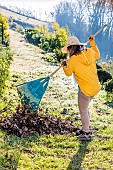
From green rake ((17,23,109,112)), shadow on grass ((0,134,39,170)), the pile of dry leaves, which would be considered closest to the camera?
shadow on grass ((0,134,39,170))

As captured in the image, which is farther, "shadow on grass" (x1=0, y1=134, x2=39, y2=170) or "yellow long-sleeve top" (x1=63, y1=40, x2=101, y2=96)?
"yellow long-sleeve top" (x1=63, y1=40, x2=101, y2=96)

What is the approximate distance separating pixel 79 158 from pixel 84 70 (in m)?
1.19

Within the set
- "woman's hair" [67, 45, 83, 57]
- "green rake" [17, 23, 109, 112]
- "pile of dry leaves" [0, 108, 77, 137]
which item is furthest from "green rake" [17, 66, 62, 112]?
"woman's hair" [67, 45, 83, 57]

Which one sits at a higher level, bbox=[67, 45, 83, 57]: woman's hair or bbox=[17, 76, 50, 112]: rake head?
bbox=[67, 45, 83, 57]: woman's hair

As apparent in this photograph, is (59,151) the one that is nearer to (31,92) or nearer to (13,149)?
(13,149)

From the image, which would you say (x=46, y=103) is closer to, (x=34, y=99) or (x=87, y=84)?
(x=34, y=99)

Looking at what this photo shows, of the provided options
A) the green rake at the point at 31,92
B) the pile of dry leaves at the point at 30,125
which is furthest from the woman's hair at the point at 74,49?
the pile of dry leaves at the point at 30,125

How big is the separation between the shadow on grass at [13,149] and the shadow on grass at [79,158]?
60cm

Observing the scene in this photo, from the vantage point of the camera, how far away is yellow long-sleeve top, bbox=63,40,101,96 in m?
4.31

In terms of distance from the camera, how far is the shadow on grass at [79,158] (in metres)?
3.70

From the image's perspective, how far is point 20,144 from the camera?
164 inches

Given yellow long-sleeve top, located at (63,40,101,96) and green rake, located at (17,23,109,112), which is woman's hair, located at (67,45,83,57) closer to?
yellow long-sleeve top, located at (63,40,101,96)

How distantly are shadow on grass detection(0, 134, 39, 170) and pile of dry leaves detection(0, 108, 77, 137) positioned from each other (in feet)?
0.51

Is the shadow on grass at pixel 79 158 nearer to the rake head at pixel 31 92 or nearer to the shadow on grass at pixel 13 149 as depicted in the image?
the shadow on grass at pixel 13 149
